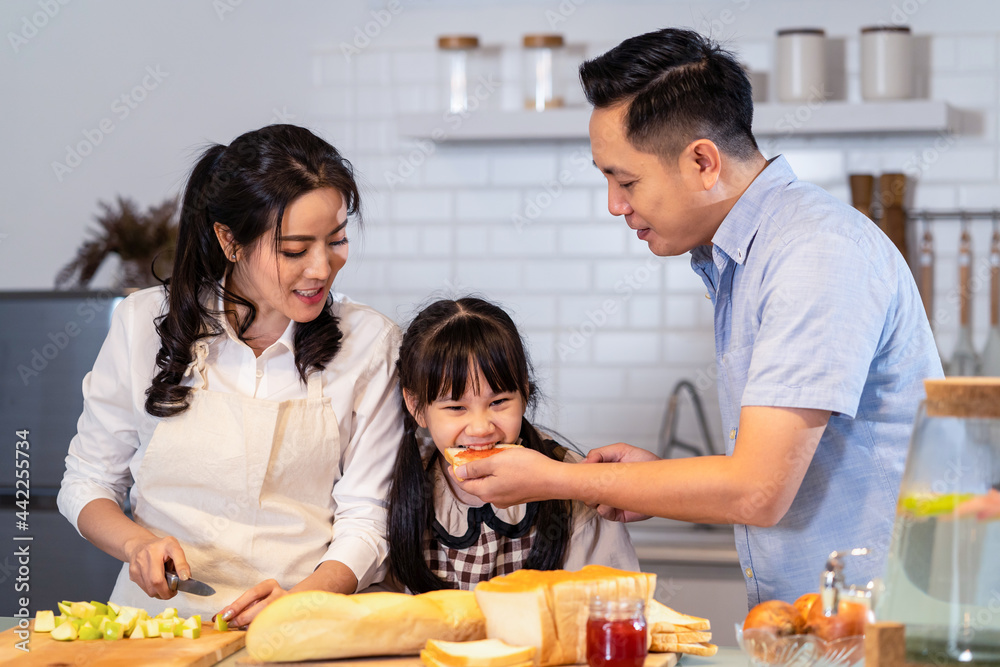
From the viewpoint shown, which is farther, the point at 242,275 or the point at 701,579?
the point at 701,579

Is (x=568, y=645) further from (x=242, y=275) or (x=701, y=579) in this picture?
(x=701, y=579)

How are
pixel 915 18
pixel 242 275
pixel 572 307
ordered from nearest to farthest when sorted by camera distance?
pixel 242 275
pixel 915 18
pixel 572 307

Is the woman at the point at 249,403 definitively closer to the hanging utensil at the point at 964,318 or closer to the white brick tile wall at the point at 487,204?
the white brick tile wall at the point at 487,204

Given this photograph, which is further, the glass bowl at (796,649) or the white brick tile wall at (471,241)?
the white brick tile wall at (471,241)

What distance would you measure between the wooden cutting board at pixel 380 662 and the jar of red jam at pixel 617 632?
0.18ft

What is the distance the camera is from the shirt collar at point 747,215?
1559 millimetres

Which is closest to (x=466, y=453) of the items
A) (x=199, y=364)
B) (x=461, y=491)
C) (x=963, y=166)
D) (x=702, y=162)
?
(x=461, y=491)

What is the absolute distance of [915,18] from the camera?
3137mm

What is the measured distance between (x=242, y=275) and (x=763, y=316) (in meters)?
1.00

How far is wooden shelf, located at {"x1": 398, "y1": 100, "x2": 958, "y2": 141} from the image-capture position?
9.79 ft

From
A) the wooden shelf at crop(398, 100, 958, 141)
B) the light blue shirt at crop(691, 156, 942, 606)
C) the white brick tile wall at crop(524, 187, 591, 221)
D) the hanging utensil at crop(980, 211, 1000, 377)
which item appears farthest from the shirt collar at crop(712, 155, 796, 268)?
the hanging utensil at crop(980, 211, 1000, 377)

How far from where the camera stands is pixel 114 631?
57.7 inches

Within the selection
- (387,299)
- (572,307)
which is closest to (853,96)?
(572,307)

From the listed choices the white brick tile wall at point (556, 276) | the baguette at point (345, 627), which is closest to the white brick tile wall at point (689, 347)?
the white brick tile wall at point (556, 276)
